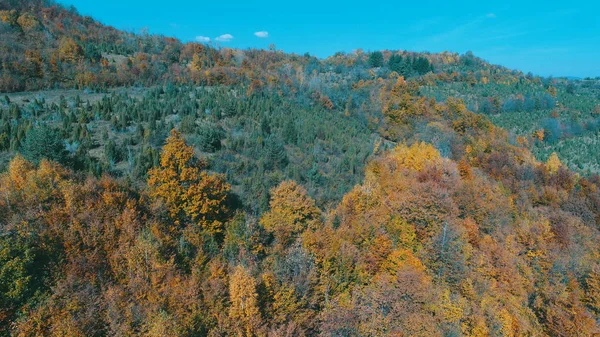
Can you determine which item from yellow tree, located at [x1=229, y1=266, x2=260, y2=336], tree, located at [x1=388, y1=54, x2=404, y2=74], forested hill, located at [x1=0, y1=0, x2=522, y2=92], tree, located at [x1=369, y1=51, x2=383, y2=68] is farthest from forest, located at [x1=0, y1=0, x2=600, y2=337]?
tree, located at [x1=369, y1=51, x2=383, y2=68]

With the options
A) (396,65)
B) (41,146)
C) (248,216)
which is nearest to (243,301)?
(248,216)

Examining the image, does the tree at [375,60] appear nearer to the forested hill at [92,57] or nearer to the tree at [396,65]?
the tree at [396,65]

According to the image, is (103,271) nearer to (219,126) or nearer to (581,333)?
(219,126)

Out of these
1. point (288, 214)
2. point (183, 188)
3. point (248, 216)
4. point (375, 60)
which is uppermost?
point (375, 60)

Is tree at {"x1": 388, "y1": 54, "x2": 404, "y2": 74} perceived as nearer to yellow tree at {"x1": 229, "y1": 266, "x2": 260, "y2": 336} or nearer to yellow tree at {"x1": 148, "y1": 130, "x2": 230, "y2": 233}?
yellow tree at {"x1": 148, "y1": 130, "x2": 230, "y2": 233}

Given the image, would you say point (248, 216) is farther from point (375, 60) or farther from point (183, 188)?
point (375, 60)

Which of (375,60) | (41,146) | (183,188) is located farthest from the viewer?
(375,60)

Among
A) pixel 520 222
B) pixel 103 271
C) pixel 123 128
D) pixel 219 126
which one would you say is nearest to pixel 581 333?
pixel 520 222
